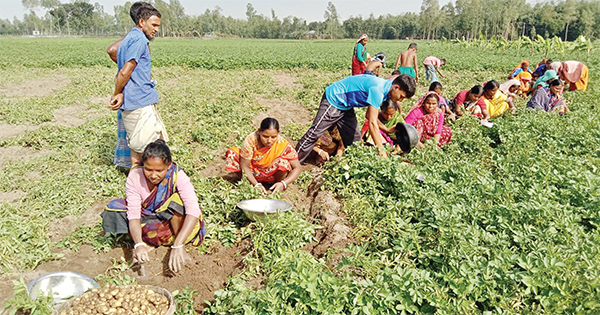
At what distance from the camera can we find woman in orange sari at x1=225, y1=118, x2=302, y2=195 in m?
4.39

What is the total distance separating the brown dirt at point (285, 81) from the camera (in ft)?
43.7

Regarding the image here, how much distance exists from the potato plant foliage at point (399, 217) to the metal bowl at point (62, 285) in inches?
28.0

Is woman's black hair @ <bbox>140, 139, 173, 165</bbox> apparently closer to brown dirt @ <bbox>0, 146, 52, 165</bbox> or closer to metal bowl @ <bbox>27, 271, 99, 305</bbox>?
metal bowl @ <bbox>27, 271, 99, 305</bbox>

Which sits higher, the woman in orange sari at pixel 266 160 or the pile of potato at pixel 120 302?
the woman in orange sari at pixel 266 160

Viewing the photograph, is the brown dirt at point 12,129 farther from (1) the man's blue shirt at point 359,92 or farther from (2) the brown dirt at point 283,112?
(1) the man's blue shirt at point 359,92

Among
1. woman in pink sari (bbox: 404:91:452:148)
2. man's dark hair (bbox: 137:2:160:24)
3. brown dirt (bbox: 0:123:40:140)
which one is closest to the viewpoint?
man's dark hair (bbox: 137:2:160:24)

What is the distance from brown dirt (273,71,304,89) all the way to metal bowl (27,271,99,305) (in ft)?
34.7

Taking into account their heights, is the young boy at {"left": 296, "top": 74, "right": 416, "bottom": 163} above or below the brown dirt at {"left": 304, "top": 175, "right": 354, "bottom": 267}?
above

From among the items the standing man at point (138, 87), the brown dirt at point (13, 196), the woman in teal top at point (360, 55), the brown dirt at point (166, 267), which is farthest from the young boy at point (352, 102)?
the woman in teal top at point (360, 55)

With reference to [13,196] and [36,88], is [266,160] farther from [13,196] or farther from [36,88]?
[36,88]

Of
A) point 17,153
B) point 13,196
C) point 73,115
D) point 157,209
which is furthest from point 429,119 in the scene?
point 73,115

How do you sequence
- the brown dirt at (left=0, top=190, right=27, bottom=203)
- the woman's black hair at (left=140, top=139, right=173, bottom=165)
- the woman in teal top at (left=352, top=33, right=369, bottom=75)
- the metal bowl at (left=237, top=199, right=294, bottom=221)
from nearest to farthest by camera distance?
the woman's black hair at (left=140, top=139, right=173, bottom=165), the metal bowl at (left=237, top=199, right=294, bottom=221), the brown dirt at (left=0, top=190, right=27, bottom=203), the woman in teal top at (left=352, top=33, right=369, bottom=75)

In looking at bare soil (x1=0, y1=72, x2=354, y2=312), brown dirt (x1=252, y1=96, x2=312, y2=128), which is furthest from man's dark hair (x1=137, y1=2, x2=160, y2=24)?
brown dirt (x1=252, y1=96, x2=312, y2=128)

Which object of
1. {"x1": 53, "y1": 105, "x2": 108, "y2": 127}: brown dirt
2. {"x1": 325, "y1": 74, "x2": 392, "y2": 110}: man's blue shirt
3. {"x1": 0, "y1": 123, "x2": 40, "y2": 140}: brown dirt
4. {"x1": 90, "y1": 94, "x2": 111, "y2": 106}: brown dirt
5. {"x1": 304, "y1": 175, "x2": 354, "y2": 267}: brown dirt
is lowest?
{"x1": 304, "y1": 175, "x2": 354, "y2": 267}: brown dirt
